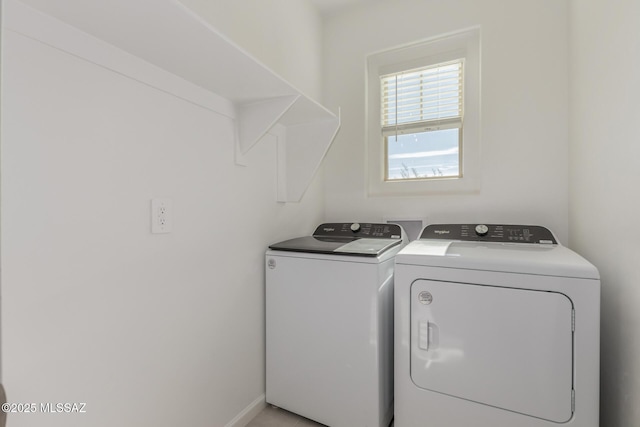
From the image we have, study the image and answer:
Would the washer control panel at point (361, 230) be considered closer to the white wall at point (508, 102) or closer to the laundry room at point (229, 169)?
the laundry room at point (229, 169)

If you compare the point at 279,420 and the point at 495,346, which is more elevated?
the point at 495,346

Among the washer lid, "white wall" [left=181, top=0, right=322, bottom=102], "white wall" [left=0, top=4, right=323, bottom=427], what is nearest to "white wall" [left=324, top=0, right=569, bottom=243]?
the washer lid

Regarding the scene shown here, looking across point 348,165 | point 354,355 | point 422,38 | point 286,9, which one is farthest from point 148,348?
point 422,38

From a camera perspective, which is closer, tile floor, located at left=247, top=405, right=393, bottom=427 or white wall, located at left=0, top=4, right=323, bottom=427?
white wall, located at left=0, top=4, right=323, bottom=427

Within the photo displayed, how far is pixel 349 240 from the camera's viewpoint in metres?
2.00

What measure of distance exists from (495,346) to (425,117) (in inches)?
65.0

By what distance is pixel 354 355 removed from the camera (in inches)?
62.6

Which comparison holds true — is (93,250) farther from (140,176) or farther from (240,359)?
(240,359)

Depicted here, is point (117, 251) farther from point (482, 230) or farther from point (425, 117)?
point (425, 117)

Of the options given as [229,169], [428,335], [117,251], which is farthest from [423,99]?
[117,251]

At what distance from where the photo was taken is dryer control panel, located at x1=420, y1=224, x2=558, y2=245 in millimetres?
1737

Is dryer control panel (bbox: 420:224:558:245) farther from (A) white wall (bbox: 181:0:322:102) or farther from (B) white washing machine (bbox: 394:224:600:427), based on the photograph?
(A) white wall (bbox: 181:0:322:102)

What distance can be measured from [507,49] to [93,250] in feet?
8.29

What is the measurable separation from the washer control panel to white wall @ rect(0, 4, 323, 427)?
0.70 m
